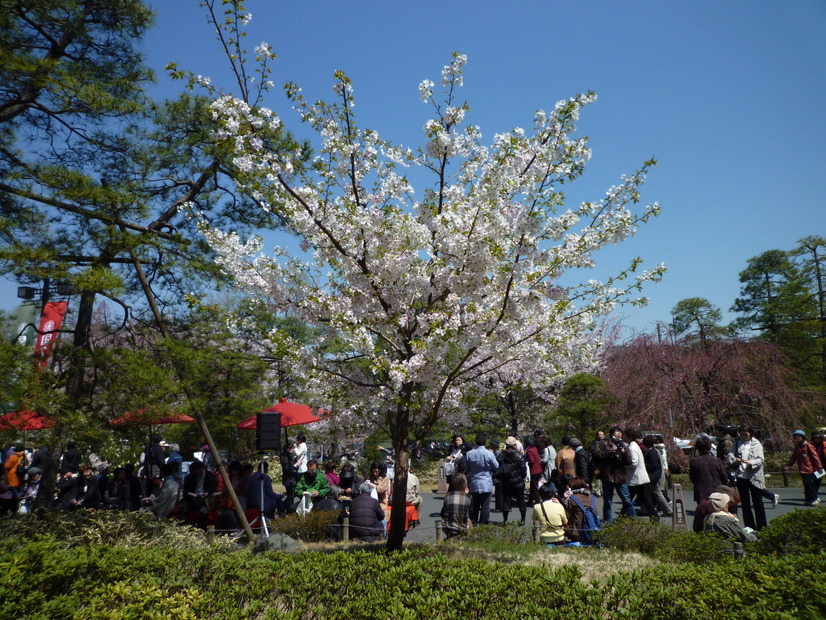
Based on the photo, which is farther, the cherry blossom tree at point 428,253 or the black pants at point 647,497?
the black pants at point 647,497

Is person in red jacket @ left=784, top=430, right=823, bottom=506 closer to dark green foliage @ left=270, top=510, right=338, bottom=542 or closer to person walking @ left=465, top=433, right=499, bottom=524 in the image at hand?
person walking @ left=465, top=433, right=499, bottom=524

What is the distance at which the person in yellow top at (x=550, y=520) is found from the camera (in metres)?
8.33

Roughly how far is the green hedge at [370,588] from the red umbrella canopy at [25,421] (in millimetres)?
2329

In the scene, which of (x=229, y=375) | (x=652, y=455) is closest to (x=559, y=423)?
(x=652, y=455)

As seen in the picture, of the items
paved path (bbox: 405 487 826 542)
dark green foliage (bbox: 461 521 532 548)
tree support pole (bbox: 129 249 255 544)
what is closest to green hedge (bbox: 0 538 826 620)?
dark green foliage (bbox: 461 521 532 548)

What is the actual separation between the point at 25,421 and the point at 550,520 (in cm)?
693

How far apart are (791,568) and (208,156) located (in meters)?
11.2

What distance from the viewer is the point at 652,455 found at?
33.4 feet

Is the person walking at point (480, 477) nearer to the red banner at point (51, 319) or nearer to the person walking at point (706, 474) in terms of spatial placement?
the person walking at point (706, 474)

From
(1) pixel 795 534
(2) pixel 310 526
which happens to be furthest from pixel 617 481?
(2) pixel 310 526

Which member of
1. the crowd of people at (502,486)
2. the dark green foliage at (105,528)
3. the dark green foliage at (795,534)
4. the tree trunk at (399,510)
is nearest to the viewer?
the dark green foliage at (795,534)

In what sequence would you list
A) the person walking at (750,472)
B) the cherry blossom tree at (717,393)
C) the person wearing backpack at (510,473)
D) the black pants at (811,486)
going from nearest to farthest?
the person walking at (750,472), the person wearing backpack at (510,473), the black pants at (811,486), the cherry blossom tree at (717,393)

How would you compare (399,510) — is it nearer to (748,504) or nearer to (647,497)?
(647,497)

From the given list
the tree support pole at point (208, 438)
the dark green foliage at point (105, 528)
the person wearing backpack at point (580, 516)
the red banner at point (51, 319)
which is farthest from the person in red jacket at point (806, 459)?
the red banner at point (51, 319)
